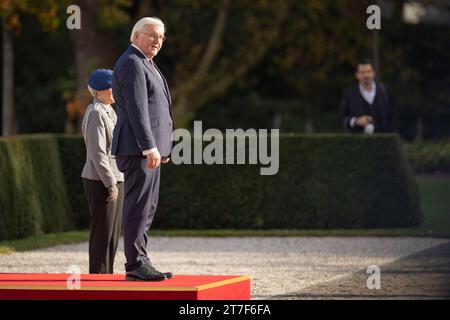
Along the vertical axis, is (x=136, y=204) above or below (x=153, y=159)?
below

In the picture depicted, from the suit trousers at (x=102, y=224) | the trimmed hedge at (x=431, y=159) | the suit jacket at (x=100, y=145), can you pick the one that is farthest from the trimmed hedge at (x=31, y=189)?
the trimmed hedge at (x=431, y=159)

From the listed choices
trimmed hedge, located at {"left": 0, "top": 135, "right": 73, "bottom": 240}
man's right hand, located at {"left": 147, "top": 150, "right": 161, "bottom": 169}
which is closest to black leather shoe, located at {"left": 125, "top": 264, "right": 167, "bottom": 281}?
man's right hand, located at {"left": 147, "top": 150, "right": 161, "bottom": 169}

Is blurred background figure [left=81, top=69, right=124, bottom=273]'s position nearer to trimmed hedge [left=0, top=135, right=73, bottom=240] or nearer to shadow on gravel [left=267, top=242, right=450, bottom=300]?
shadow on gravel [left=267, top=242, right=450, bottom=300]

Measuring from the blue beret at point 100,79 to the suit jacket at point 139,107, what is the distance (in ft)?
3.46

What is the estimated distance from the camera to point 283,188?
16.2 metres

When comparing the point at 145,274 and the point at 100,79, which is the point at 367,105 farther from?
the point at 145,274

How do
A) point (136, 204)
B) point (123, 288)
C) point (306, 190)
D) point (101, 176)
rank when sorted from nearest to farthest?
point (123, 288) → point (136, 204) → point (101, 176) → point (306, 190)

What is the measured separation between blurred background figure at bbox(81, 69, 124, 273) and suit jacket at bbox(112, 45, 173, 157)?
3.47 feet

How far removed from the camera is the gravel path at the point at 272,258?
1125 cm

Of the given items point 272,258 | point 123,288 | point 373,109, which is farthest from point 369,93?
point 123,288

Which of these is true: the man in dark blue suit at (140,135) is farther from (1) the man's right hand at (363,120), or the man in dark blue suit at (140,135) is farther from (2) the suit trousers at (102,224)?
(1) the man's right hand at (363,120)

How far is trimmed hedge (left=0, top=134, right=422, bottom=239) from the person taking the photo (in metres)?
15.8

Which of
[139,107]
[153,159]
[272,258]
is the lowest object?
[272,258]

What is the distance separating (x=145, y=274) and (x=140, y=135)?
3.02 feet
